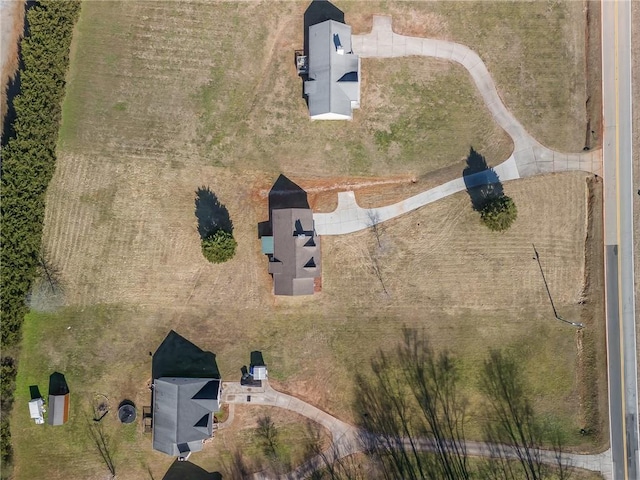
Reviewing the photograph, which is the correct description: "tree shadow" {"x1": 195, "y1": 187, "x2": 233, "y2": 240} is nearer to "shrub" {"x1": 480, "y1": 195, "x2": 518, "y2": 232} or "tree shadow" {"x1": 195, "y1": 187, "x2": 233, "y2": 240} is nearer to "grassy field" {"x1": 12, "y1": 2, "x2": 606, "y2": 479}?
"grassy field" {"x1": 12, "y1": 2, "x2": 606, "y2": 479}

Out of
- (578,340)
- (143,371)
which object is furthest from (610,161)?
(143,371)

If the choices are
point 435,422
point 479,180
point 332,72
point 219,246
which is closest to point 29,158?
point 219,246

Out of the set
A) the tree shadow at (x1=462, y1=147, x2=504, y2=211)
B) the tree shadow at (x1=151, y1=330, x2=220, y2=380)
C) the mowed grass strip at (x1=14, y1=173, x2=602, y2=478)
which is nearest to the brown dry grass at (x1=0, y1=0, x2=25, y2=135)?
the mowed grass strip at (x1=14, y1=173, x2=602, y2=478)

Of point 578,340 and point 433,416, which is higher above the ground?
point 578,340

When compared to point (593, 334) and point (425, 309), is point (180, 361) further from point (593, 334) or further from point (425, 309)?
point (593, 334)

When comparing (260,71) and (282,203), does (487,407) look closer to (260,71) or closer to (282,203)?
(282,203)
